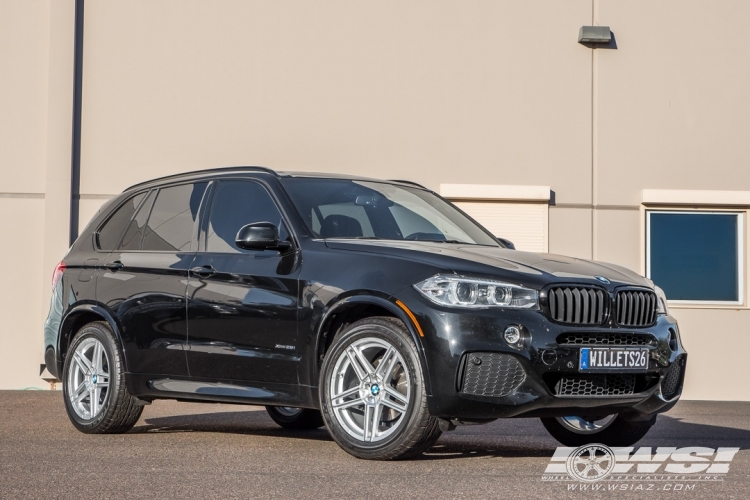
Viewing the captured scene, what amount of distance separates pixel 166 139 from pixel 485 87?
4.11m

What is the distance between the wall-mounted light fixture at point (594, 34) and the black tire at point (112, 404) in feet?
29.7

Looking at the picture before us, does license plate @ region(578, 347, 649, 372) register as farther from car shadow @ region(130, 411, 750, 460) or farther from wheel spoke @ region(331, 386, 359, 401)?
wheel spoke @ region(331, 386, 359, 401)

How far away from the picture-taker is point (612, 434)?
25.9ft

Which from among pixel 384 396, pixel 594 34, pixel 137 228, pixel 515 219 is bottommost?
pixel 384 396

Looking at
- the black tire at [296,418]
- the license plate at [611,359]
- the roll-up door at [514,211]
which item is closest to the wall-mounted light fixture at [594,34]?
the roll-up door at [514,211]

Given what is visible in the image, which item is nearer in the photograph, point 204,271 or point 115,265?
point 204,271

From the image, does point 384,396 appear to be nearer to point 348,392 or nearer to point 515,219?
point 348,392

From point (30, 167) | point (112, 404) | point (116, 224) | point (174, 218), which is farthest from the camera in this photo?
point (30, 167)

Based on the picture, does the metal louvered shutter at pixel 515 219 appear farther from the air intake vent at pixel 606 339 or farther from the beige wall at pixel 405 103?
the air intake vent at pixel 606 339

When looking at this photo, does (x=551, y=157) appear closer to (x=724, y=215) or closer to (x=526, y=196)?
(x=526, y=196)

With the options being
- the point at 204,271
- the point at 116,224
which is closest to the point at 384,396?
the point at 204,271

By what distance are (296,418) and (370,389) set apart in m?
2.79

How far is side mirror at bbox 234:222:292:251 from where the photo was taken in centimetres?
736

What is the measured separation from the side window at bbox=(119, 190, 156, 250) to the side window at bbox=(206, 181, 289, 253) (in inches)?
34.0
